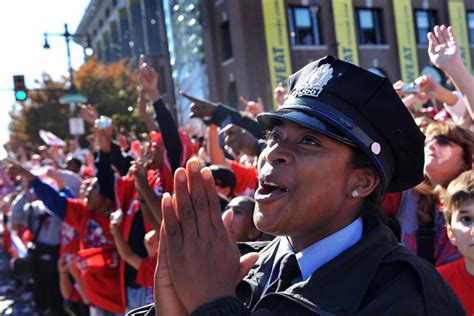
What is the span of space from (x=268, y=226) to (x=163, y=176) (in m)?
3.40

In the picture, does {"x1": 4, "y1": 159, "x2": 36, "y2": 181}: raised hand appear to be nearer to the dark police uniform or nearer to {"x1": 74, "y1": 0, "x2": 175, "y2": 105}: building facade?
the dark police uniform

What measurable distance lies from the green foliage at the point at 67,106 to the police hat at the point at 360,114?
26.8 meters

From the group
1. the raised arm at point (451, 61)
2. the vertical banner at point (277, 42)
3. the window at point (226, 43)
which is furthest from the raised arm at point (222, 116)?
the window at point (226, 43)

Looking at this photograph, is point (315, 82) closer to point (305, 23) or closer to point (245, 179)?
point (245, 179)

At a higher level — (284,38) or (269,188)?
(284,38)

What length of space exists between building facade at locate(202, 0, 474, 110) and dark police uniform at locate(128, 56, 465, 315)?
3150mm

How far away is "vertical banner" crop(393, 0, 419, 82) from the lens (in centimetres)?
653

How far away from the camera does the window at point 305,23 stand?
7.35 m

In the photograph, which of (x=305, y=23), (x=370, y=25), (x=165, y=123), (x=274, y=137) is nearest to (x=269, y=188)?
(x=274, y=137)

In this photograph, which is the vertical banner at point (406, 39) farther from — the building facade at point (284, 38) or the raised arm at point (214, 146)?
the raised arm at point (214, 146)

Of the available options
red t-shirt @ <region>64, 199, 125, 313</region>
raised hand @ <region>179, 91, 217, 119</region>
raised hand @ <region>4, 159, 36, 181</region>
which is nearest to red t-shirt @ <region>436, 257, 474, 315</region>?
raised hand @ <region>179, 91, 217, 119</region>

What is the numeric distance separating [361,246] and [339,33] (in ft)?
22.3

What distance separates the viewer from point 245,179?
4992 millimetres

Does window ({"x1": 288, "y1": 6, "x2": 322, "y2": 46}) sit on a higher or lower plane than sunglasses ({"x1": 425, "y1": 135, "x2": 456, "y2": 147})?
higher
